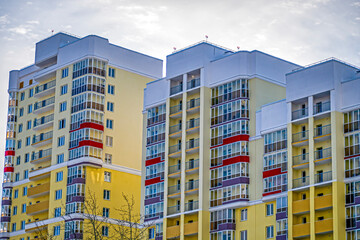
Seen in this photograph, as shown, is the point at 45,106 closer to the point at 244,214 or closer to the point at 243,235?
the point at 244,214

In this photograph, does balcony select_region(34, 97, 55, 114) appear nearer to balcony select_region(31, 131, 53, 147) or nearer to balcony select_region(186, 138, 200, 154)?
balcony select_region(31, 131, 53, 147)

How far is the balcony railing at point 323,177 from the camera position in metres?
92.1

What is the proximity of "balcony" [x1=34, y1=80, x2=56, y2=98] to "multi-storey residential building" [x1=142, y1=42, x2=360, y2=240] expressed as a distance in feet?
61.6

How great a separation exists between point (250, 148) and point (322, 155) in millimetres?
11679

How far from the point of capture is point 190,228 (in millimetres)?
105375

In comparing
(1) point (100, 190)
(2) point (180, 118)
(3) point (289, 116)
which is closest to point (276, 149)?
(3) point (289, 116)

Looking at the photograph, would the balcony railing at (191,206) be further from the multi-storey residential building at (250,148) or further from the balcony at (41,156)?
the balcony at (41,156)

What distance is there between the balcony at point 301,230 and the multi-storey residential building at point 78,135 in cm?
3450

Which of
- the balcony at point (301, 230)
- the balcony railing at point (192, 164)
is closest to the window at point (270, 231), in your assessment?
the balcony at point (301, 230)

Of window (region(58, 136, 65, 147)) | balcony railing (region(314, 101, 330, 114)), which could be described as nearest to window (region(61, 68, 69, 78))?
window (region(58, 136, 65, 147))

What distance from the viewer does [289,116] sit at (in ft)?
319

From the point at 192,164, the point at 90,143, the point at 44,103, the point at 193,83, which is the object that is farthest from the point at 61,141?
the point at 192,164

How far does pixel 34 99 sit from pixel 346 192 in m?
61.2

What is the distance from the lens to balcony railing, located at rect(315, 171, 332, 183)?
302 ft
